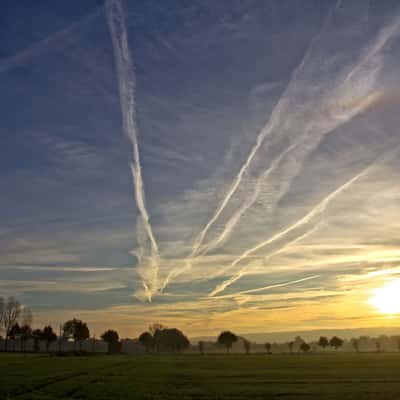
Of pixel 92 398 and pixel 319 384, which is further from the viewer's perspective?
pixel 319 384

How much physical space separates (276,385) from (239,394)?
9109mm

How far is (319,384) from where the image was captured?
2026 inches

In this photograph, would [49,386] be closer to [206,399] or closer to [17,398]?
[17,398]

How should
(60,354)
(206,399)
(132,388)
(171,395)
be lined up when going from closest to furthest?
(206,399) < (171,395) < (132,388) < (60,354)

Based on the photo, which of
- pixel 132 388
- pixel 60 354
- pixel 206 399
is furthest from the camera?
pixel 60 354

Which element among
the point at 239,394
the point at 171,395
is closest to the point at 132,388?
the point at 171,395

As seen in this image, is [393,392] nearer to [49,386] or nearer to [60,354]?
[49,386]

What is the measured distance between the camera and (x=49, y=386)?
49.9 metres

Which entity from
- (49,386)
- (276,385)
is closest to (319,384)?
(276,385)

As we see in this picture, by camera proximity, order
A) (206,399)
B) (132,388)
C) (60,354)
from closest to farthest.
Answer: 1. (206,399)
2. (132,388)
3. (60,354)

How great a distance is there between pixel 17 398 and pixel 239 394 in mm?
18012

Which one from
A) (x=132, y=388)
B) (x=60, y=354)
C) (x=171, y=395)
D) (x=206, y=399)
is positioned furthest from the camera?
(x=60, y=354)

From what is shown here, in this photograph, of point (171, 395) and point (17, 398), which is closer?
point (17, 398)

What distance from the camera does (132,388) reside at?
48719 millimetres
